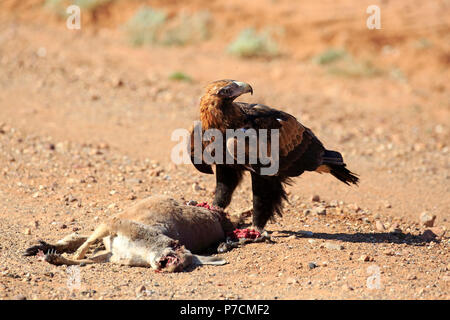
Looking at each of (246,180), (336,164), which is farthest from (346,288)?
(246,180)

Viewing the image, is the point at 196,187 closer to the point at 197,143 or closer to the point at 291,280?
the point at 197,143

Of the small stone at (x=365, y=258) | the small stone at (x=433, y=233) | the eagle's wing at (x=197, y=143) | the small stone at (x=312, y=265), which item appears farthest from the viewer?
the small stone at (x=433, y=233)

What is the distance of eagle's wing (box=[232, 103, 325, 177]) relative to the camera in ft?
21.4

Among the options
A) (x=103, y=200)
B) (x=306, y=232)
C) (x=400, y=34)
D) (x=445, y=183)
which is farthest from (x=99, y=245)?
(x=400, y=34)

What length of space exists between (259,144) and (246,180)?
9.81 ft

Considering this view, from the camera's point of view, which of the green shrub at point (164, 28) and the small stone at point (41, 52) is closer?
the small stone at point (41, 52)

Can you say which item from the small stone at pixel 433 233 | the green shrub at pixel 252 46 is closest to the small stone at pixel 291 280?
the small stone at pixel 433 233

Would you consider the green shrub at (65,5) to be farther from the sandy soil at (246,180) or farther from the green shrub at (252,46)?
the green shrub at (252,46)

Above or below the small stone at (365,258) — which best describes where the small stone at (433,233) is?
below

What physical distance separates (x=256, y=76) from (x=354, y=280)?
1029 centimetres

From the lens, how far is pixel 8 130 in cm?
982

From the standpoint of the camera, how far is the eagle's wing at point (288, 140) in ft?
21.4

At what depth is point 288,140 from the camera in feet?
22.0

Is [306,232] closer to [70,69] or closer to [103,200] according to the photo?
[103,200]
